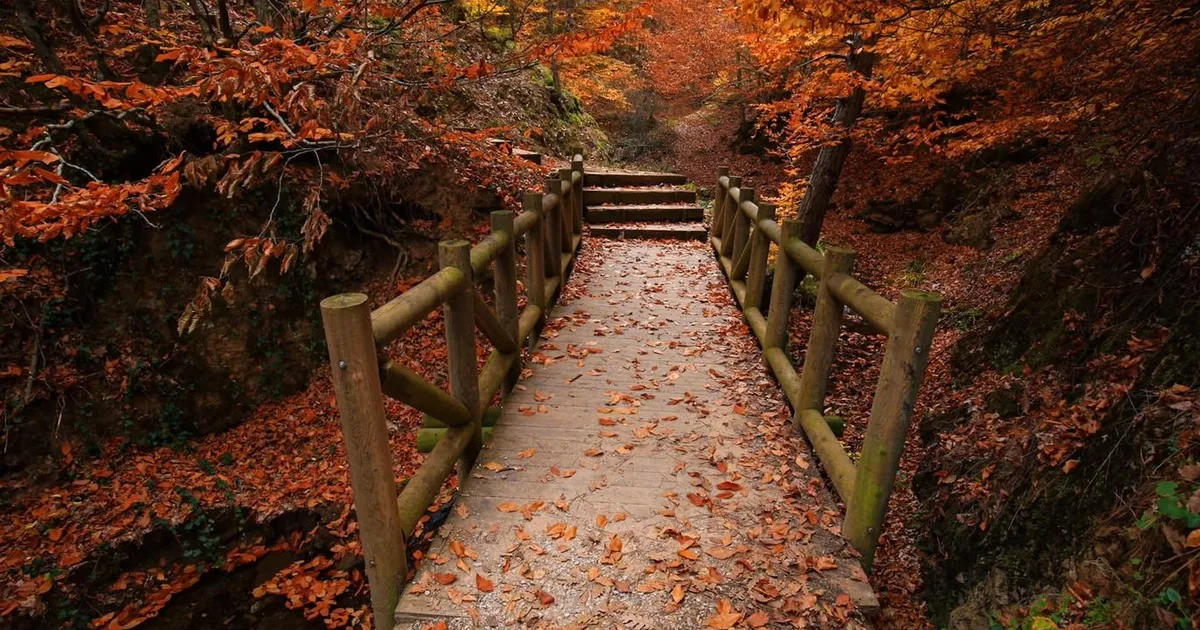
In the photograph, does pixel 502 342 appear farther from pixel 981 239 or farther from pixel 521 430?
pixel 981 239

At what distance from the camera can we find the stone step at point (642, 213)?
398 inches

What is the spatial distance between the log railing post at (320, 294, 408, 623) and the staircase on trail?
769 cm

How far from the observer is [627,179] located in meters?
11.3

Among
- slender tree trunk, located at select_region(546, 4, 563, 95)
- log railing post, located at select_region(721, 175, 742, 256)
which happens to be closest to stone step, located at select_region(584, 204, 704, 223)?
log railing post, located at select_region(721, 175, 742, 256)

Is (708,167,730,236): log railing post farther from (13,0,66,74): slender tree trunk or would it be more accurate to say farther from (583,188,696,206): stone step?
(13,0,66,74): slender tree trunk

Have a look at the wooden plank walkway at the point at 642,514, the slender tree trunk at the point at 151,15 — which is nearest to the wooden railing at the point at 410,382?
the wooden plank walkway at the point at 642,514

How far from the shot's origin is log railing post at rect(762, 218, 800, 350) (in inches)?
177

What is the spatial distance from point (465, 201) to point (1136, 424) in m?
8.20

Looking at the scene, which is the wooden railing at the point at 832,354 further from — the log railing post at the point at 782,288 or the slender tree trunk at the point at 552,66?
the slender tree trunk at the point at 552,66

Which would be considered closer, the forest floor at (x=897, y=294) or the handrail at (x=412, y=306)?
the handrail at (x=412, y=306)

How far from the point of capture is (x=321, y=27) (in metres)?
6.45

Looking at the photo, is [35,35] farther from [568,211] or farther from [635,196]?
[635,196]

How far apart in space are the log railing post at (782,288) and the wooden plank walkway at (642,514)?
412 mm

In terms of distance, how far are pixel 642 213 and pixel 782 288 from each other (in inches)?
233
